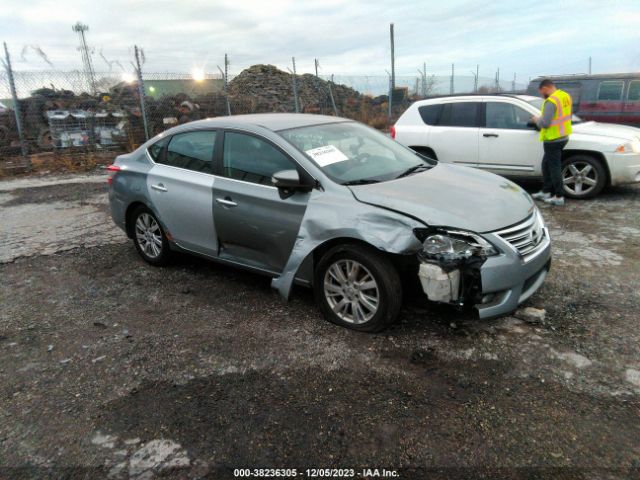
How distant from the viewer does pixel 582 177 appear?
7.00m

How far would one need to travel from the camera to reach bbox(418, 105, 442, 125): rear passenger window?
7.96m

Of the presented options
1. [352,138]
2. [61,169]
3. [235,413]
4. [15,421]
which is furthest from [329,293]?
[61,169]

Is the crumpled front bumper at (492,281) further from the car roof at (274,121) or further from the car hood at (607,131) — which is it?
the car hood at (607,131)

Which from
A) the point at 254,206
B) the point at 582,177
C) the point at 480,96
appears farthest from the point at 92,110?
the point at 582,177

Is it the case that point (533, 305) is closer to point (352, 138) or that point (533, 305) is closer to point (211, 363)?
point (352, 138)

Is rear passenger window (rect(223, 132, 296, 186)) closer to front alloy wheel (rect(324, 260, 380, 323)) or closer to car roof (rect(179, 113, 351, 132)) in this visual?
car roof (rect(179, 113, 351, 132))

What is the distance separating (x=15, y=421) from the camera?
269 centimetres

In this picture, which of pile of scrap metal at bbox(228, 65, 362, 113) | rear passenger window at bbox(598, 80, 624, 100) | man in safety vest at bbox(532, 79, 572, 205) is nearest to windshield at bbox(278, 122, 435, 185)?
man in safety vest at bbox(532, 79, 572, 205)

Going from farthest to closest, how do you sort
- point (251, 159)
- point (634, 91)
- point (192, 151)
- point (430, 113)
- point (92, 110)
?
point (92, 110) < point (634, 91) < point (430, 113) < point (192, 151) < point (251, 159)

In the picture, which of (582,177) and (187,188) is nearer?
(187,188)

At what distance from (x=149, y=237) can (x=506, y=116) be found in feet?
18.5

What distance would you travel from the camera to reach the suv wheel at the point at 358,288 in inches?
127

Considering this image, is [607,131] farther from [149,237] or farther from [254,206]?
[149,237]

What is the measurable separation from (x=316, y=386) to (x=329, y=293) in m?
0.84
